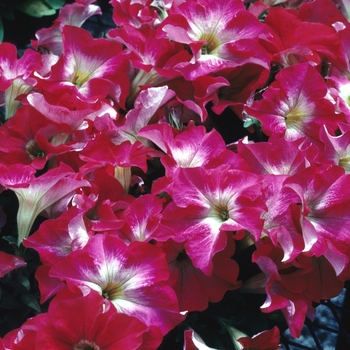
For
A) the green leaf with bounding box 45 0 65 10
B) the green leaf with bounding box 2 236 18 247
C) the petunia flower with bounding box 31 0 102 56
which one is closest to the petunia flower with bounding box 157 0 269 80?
the petunia flower with bounding box 31 0 102 56

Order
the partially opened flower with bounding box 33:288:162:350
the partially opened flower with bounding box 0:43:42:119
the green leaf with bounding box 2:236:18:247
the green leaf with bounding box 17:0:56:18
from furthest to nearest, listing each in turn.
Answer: the green leaf with bounding box 17:0:56:18, the partially opened flower with bounding box 0:43:42:119, the green leaf with bounding box 2:236:18:247, the partially opened flower with bounding box 33:288:162:350

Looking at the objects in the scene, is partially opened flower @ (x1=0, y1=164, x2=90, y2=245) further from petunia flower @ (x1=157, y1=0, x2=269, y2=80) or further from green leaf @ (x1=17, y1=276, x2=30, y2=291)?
petunia flower @ (x1=157, y1=0, x2=269, y2=80)

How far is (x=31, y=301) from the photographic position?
0.54 meters

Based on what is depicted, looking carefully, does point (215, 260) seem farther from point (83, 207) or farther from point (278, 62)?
point (278, 62)

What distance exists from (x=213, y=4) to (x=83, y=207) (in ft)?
0.99

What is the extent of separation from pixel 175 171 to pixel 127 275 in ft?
0.36

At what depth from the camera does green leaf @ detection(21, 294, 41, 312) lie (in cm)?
54

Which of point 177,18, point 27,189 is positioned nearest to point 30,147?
point 27,189

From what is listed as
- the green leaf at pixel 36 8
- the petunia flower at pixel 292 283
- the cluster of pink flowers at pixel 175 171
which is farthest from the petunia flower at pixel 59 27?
the green leaf at pixel 36 8

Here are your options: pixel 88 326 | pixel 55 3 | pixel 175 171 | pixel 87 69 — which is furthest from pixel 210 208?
pixel 55 3

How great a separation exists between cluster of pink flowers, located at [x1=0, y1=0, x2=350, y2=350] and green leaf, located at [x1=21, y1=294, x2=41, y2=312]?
16mm

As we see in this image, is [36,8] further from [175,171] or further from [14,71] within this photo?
[175,171]

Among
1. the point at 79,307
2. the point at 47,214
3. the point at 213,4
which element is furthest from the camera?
the point at 213,4

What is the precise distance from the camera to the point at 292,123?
0.65 meters
